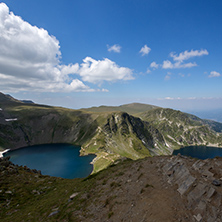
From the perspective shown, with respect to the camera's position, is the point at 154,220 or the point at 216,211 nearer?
the point at 216,211

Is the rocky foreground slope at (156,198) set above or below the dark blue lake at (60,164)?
above

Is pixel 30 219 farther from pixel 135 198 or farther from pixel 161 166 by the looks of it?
pixel 161 166

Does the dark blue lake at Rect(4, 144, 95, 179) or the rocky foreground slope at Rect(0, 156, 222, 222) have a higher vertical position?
the rocky foreground slope at Rect(0, 156, 222, 222)

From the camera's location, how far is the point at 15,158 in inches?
7584

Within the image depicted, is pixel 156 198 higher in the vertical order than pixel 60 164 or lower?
higher

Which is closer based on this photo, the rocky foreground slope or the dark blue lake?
the rocky foreground slope

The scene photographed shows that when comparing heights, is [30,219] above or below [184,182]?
below

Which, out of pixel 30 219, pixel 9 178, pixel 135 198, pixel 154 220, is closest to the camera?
pixel 154 220

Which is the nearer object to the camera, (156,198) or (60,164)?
(156,198)

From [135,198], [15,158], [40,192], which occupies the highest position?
[135,198]

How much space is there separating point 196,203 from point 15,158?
24229 cm

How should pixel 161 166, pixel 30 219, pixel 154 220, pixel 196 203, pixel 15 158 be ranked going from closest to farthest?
1. pixel 154 220
2. pixel 196 203
3. pixel 30 219
4. pixel 161 166
5. pixel 15 158

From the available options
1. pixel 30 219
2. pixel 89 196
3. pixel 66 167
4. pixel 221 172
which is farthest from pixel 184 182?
pixel 66 167

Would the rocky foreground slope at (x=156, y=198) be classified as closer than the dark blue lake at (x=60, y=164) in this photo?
Yes
